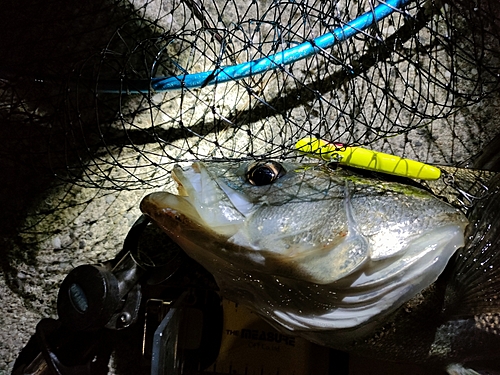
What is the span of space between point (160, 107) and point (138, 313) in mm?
807

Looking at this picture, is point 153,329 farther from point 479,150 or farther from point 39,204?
point 479,150

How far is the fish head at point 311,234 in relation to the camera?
1.17m

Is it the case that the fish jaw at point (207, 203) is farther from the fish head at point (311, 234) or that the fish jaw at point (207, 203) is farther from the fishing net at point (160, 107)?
the fishing net at point (160, 107)

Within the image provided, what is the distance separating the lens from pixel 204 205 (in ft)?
3.88

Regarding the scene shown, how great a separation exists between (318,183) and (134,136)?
84 cm

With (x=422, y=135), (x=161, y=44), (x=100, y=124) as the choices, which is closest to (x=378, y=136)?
(x=422, y=135)

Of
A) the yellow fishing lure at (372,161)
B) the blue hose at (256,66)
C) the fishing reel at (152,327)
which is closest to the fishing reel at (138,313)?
the fishing reel at (152,327)

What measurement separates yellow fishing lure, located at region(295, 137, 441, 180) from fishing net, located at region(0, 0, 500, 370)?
0.24 meters

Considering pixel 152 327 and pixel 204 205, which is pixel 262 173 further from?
pixel 152 327

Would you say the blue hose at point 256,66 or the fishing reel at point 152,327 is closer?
the fishing reel at point 152,327

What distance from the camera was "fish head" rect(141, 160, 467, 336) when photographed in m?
1.17

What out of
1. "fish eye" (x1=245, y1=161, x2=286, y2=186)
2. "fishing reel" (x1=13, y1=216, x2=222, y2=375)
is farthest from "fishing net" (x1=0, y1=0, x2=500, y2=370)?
"fish eye" (x1=245, y1=161, x2=286, y2=186)

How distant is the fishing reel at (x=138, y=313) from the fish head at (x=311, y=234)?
30cm

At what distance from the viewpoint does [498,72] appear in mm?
1768
